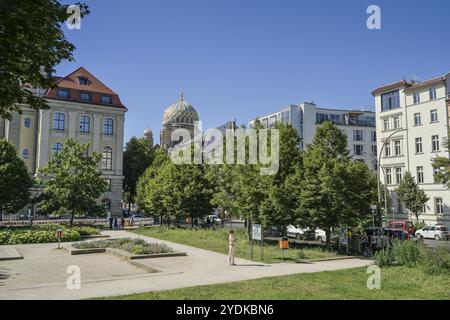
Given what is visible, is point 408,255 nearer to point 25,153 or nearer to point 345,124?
point 25,153

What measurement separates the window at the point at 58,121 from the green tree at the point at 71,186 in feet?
84.8

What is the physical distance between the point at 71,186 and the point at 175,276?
78.8 feet

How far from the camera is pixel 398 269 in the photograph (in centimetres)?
1505

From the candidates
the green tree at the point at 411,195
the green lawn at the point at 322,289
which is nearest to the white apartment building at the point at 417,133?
the green tree at the point at 411,195

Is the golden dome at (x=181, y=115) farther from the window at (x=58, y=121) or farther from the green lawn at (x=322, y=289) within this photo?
the green lawn at (x=322, y=289)

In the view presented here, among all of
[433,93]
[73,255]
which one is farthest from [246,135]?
[433,93]

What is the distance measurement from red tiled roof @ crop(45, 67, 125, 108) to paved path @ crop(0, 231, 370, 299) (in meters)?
45.4

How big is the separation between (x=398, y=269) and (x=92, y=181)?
28318 mm

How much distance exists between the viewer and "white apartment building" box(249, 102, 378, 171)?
76.2m

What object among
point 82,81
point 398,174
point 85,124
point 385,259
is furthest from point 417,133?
point 82,81

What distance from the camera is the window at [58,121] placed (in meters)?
60.3

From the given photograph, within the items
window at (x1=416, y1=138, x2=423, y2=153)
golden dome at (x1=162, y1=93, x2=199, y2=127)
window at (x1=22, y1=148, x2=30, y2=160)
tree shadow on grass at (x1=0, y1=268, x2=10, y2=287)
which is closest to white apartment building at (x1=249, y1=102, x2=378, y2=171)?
window at (x1=416, y1=138, x2=423, y2=153)
